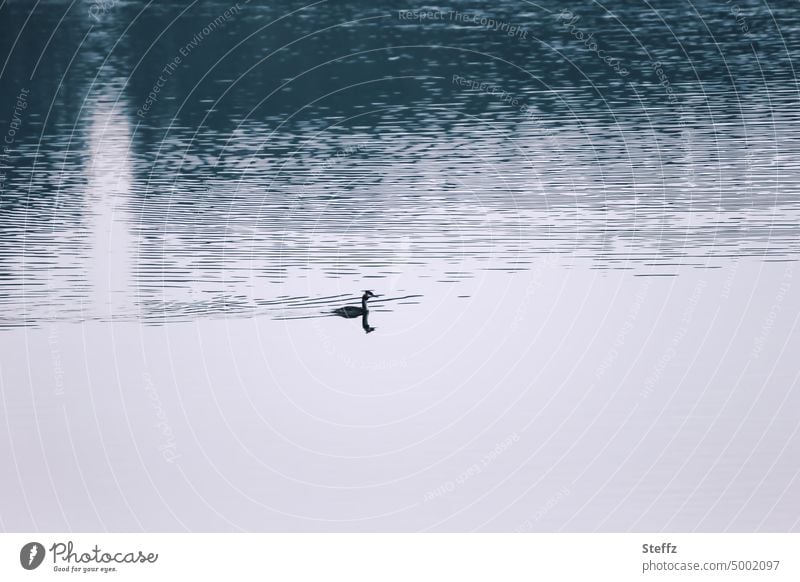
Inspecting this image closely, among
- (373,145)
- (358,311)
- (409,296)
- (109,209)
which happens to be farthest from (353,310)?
(373,145)

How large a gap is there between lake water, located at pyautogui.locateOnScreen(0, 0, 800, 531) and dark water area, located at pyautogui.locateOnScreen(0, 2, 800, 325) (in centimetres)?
7

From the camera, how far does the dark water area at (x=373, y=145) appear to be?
19.3 metres

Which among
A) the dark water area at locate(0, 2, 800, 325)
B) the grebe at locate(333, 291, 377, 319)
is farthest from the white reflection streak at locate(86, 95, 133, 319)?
the grebe at locate(333, 291, 377, 319)

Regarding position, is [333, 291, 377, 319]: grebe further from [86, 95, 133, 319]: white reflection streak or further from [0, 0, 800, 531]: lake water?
[86, 95, 133, 319]: white reflection streak

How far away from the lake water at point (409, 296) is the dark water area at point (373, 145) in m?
0.07

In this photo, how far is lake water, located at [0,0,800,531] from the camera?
14961mm

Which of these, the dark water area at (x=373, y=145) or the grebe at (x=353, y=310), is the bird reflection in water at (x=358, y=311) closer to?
the grebe at (x=353, y=310)

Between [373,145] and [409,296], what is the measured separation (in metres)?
6.48

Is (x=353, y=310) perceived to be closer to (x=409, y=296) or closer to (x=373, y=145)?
(x=409, y=296)

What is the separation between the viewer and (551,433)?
1556 cm

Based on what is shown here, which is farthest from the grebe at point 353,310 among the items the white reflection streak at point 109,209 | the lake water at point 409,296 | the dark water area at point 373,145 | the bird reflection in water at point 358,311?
the white reflection streak at point 109,209

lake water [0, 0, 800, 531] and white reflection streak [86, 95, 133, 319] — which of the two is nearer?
lake water [0, 0, 800, 531]

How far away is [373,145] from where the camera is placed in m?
24.1
